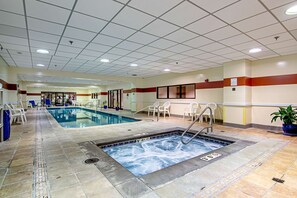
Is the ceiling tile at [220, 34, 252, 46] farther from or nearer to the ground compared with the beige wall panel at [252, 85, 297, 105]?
farther from the ground

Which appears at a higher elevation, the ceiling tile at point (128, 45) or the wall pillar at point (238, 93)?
the ceiling tile at point (128, 45)

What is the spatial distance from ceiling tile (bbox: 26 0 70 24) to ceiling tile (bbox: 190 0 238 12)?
2.18m

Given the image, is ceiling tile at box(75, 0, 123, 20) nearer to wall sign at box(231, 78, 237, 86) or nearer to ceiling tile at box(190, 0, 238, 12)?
ceiling tile at box(190, 0, 238, 12)

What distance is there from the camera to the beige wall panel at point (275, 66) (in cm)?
530

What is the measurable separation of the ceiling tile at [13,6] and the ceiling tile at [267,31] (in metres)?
4.43

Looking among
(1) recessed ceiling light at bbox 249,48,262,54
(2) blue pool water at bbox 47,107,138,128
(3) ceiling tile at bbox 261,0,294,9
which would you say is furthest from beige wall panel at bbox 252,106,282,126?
(2) blue pool water at bbox 47,107,138,128

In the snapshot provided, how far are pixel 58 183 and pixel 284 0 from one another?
4.13 meters

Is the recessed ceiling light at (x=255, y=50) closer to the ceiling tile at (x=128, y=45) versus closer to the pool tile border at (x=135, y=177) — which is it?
the pool tile border at (x=135, y=177)

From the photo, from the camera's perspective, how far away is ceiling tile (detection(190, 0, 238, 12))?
2400 mm

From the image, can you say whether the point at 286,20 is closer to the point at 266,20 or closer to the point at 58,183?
the point at 266,20

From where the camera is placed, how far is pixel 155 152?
4.20 m

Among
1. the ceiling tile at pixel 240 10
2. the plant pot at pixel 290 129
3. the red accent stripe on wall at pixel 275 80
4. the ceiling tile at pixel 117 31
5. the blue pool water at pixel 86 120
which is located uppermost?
the ceiling tile at pixel 117 31

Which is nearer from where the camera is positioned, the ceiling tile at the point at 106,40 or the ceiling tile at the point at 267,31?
the ceiling tile at the point at 267,31

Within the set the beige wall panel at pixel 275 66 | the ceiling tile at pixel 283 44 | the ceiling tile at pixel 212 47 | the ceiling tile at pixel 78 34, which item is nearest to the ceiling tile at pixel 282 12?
the ceiling tile at pixel 212 47
